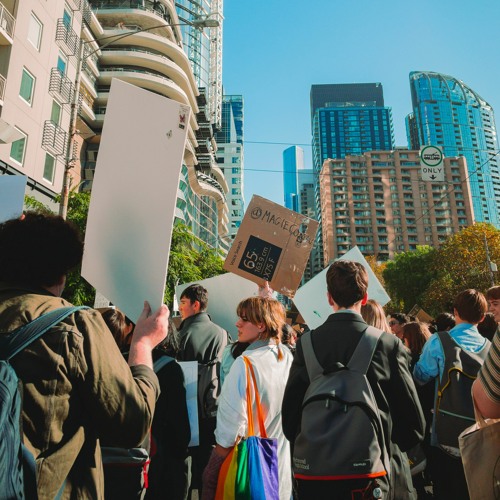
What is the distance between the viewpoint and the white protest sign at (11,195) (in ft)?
9.64

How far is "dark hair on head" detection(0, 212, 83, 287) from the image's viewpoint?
4.92 ft

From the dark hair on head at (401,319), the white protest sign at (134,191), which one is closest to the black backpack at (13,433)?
the white protest sign at (134,191)

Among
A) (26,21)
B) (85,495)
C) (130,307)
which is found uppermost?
(26,21)

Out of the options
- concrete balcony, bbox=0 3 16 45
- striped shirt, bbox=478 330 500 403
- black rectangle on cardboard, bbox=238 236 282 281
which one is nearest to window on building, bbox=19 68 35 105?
concrete balcony, bbox=0 3 16 45

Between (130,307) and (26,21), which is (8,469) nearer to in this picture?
(130,307)

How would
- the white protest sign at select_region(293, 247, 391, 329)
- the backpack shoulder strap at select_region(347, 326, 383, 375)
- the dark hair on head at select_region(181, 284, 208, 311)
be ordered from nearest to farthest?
the backpack shoulder strap at select_region(347, 326, 383, 375), the dark hair on head at select_region(181, 284, 208, 311), the white protest sign at select_region(293, 247, 391, 329)

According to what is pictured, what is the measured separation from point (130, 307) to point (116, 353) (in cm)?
30

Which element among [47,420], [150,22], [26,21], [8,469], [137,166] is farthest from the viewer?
[150,22]

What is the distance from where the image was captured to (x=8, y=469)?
1.10m

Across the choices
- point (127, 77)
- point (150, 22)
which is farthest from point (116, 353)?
point (150, 22)

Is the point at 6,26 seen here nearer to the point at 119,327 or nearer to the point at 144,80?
the point at 119,327

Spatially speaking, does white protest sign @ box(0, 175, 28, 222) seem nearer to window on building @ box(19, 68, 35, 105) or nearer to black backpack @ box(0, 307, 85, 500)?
black backpack @ box(0, 307, 85, 500)

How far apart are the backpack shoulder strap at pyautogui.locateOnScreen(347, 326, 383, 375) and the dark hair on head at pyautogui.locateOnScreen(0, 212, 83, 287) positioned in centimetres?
150

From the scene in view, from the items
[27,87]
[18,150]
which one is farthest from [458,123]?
[18,150]
